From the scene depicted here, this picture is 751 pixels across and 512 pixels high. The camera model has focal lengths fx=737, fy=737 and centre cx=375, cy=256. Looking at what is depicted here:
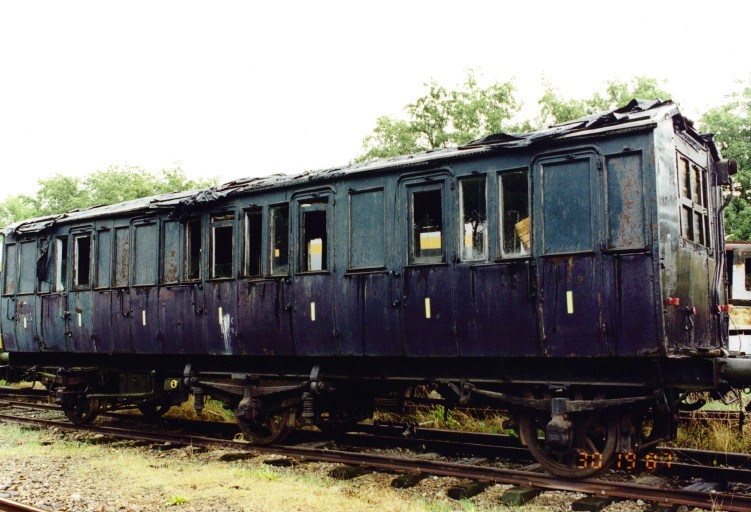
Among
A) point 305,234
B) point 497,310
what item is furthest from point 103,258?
point 497,310

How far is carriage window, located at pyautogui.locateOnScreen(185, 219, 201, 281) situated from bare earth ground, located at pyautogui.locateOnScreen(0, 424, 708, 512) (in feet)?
8.66

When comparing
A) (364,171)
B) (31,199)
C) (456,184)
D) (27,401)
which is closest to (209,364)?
(364,171)

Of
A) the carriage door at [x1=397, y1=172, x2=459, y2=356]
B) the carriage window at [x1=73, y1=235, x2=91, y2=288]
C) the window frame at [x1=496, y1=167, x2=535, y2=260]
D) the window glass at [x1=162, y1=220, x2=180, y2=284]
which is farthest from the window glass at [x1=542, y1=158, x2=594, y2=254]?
the carriage window at [x1=73, y1=235, x2=91, y2=288]

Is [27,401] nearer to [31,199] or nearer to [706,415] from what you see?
[706,415]

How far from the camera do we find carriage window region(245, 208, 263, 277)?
10453mm

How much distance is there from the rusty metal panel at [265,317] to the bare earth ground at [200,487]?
1505 mm

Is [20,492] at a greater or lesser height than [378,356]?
lesser

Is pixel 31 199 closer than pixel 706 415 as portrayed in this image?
No

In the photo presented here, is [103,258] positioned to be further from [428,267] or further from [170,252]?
[428,267]

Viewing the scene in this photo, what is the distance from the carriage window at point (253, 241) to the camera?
10453 millimetres

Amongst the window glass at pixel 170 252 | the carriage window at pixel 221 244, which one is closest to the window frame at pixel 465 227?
the carriage window at pixel 221 244

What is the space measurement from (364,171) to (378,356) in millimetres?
2321

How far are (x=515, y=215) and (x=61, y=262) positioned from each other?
894 centimetres

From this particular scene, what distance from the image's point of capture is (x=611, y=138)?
7492mm
